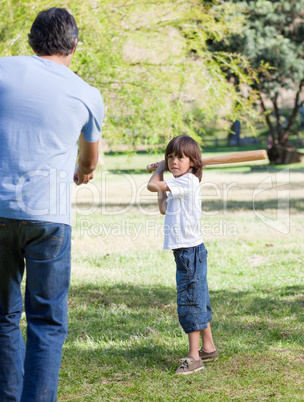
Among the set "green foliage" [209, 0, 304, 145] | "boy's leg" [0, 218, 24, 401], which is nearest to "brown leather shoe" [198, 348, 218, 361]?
"boy's leg" [0, 218, 24, 401]

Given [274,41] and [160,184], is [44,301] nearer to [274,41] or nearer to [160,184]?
[160,184]

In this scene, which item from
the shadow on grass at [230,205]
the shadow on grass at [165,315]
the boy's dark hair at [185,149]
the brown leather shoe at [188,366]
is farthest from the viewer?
the shadow on grass at [230,205]

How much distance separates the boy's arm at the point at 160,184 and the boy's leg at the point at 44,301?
4.32ft

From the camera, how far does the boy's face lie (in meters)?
3.80

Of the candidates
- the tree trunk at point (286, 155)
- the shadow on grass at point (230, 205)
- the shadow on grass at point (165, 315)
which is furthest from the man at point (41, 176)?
the tree trunk at point (286, 155)

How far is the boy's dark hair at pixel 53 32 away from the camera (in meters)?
2.50

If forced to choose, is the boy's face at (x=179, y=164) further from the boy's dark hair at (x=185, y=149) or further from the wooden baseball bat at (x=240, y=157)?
Answer: the wooden baseball bat at (x=240, y=157)

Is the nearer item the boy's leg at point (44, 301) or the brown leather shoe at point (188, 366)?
the boy's leg at point (44, 301)

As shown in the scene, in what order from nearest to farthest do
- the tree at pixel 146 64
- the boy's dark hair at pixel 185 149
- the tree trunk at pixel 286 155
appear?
the boy's dark hair at pixel 185 149 < the tree at pixel 146 64 < the tree trunk at pixel 286 155

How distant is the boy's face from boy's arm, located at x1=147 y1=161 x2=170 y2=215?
0.10m

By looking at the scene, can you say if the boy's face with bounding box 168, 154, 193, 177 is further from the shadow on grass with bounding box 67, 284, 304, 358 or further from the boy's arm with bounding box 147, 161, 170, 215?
the shadow on grass with bounding box 67, 284, 304, 358

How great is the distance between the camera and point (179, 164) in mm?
3799

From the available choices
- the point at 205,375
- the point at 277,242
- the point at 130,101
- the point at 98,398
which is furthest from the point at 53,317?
the point at 130,101

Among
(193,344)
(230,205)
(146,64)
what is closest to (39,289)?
(193,344)
